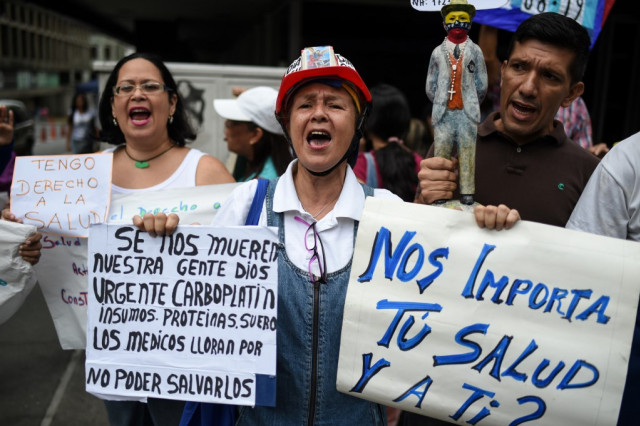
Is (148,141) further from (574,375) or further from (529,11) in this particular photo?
(574,375)

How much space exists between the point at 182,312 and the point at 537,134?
140 cm

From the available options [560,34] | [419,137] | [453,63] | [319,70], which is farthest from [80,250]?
→ [419,137]

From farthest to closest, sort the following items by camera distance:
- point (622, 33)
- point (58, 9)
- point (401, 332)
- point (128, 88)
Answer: point (58, 9)
point (622, 33)
point (128, 88)
point (401, 332)

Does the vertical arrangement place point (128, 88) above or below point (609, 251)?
above

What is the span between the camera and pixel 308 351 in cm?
171

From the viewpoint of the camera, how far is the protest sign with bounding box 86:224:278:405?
1.71 meters

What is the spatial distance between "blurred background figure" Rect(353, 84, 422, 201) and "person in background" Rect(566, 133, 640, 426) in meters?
1.71

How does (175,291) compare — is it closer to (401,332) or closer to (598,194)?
(401,332)

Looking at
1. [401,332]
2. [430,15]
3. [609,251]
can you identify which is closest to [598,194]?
[609,251]

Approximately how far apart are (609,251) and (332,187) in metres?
0.82

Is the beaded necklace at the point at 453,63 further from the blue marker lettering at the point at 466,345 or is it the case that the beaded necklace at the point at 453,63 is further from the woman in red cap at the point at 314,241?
the blue marker lettering at the point at 466,345

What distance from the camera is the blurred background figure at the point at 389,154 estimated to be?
3496mm

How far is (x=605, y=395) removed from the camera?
151 centimetres

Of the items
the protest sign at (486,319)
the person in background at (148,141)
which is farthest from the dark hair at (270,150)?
the protest sign at (486,319)
